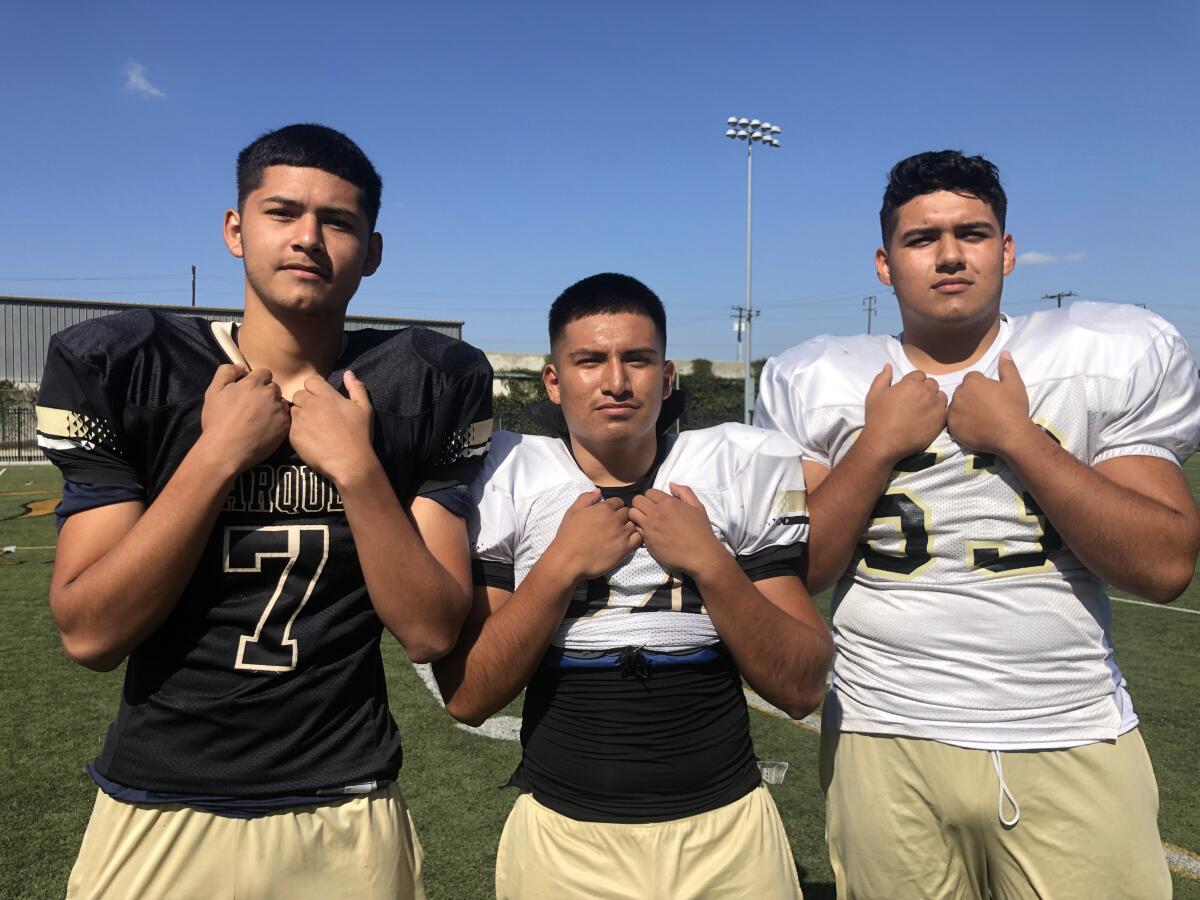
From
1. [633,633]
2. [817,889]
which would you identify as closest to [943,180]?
[633,633]

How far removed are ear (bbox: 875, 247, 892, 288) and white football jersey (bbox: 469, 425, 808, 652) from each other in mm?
497

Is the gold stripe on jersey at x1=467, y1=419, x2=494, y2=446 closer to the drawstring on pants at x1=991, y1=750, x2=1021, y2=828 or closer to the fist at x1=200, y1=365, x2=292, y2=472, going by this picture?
the fist at x1=200, y1=365, x2=292, y2=472

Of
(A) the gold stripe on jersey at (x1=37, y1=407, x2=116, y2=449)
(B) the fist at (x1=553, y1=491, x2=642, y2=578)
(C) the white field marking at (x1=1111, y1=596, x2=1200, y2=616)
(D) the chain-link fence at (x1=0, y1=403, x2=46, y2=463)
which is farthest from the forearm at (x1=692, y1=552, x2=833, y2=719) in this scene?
(D) the chain-link fence at (x1=0, y1=403, x2=46, y2=463)

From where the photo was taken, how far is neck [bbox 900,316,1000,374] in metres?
2.03

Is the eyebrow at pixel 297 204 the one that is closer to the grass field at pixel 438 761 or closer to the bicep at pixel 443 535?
the bicep at pixel 443 535

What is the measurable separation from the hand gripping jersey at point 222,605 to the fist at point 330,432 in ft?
0.29

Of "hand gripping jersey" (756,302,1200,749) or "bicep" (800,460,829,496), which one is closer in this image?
"hand gripping jersey" (756,302,1200,749)

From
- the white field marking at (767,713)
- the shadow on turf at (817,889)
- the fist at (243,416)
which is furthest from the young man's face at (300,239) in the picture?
the shadow on turf at (817,889)

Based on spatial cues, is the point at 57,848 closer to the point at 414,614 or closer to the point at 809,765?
the point at 414,614

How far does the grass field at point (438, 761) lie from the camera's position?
3.28m

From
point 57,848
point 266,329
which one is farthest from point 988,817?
point 57,848

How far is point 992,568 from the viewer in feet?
6.39

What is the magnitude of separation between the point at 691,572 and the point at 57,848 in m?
2.99

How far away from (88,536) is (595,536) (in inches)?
34.8
